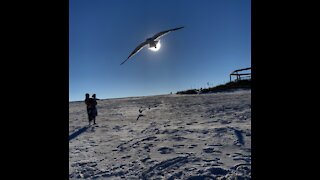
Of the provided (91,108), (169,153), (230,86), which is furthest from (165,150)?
(230,86)

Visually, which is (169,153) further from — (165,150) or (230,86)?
(230,86)

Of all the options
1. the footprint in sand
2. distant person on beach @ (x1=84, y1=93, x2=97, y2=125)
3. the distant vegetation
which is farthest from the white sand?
the distant vegetation

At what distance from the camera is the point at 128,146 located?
7.29 metres

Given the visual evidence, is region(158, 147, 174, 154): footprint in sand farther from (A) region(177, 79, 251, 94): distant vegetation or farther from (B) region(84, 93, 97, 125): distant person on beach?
(A) region(177, 79, 251, 94): distant vegetation

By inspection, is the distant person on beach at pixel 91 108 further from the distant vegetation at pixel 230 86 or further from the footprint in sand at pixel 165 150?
the distant vegetation at pixel 230 86

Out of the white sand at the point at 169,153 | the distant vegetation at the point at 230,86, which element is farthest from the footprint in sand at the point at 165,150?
the distant vegetation at the point at 230,86

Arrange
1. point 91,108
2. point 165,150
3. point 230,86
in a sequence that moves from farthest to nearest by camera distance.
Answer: point 230,86
point 91,108
point 165,150

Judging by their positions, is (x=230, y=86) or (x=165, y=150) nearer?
(x=165, y=150)
